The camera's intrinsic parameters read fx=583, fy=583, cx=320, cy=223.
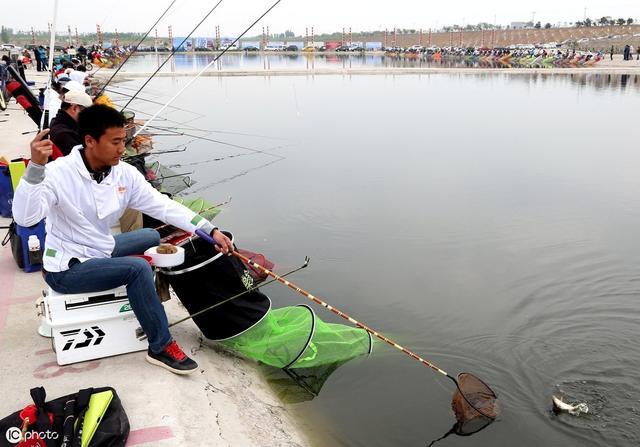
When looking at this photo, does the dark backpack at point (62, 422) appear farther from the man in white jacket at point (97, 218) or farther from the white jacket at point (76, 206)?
the white jacket at point (76, 206)

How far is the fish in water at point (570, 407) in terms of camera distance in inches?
186

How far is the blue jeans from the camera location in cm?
369

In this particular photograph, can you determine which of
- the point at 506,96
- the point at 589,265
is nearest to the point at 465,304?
the point at 589,265

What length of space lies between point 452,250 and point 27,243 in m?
5.50

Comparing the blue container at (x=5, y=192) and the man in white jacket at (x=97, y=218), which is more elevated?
the man in white jacket at (x=97, y=218)

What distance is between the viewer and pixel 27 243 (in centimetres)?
558

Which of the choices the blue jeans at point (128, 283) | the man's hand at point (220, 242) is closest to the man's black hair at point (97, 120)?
the blue jeans at point (128, 283)

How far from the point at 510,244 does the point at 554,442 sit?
4.43 m

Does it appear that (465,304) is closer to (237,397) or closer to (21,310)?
(237,397)

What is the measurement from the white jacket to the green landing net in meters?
1.20

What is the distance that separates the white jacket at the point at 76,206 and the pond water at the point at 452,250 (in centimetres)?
204

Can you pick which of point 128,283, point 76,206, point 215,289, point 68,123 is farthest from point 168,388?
point 68,123

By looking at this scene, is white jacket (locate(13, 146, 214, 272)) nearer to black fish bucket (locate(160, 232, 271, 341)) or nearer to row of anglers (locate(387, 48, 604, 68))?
black fish bucket (locate(160, 232, 271, 341))

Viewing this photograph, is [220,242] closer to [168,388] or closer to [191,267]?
[191,267]
